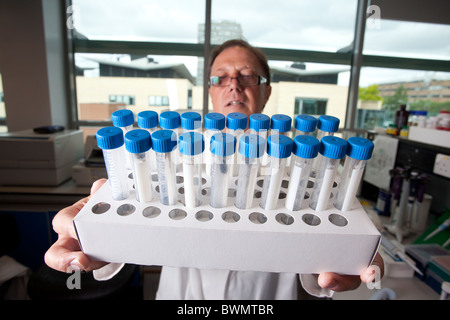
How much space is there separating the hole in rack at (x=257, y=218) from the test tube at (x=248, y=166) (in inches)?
0.8

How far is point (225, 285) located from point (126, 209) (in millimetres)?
582

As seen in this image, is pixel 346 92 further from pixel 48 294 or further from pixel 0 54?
pixel 0 54

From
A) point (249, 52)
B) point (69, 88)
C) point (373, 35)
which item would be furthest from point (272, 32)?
point (69, 88)

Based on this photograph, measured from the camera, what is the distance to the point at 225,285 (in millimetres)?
911

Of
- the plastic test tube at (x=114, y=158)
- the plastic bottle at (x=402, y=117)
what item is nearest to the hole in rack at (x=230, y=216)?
the plastic test tube at (x=114, y=158)

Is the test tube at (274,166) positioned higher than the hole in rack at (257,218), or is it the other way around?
the test tube at (274,166)

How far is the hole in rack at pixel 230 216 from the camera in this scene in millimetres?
495

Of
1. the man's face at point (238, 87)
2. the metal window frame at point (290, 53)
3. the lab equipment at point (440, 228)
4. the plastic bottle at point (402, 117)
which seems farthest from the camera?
the metal window frame at point (290, 53)

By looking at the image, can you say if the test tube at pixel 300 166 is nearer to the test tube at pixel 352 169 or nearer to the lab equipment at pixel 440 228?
the test tube at pixel 352 169

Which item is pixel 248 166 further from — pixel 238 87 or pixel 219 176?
pixel 238 87

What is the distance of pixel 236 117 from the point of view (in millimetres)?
531

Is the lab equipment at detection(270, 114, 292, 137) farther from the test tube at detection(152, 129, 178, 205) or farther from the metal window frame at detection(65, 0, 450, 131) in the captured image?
the metal window frame at detection(65, 0, 450, 131)

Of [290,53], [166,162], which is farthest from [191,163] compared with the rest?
[290,53]

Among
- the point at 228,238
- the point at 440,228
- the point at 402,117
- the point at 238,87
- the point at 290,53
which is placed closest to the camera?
the point at 228,238
